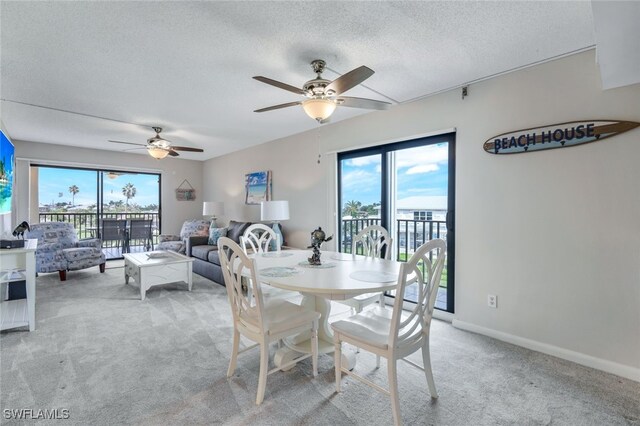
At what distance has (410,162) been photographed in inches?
140

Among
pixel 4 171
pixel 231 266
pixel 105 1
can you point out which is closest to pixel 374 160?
pixel 231 266

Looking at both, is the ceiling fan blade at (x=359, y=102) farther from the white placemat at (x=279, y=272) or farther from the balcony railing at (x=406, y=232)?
the balcony railing at (x=406, y=232)

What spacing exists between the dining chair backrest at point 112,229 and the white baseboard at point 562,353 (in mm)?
6864

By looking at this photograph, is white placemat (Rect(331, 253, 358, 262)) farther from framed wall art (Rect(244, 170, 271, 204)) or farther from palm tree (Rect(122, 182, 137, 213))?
palm tree (Rect(122, 182, 137, 213))

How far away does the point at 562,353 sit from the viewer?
7.47 feet

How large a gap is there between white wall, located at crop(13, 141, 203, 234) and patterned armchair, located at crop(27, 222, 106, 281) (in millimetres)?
905

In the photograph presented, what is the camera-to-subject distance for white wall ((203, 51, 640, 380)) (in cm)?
205

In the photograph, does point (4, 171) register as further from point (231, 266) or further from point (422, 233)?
point (422, 233)

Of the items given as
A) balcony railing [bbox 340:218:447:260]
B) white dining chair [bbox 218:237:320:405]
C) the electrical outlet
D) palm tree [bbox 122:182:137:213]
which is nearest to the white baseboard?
the electrical outlet

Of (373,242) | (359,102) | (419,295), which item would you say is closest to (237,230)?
(373,242)

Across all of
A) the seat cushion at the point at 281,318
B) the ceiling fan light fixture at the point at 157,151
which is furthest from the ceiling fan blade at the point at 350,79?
the ceiling fan light fixture at the point at 157,151

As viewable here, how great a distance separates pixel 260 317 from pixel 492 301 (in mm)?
2163

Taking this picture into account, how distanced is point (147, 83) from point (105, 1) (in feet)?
3.86

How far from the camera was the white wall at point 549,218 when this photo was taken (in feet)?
6.74
